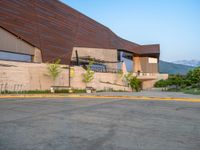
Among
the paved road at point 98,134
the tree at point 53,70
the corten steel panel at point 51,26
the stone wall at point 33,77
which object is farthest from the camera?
the corten steel panel at point 51,26

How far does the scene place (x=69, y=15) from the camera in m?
40.5

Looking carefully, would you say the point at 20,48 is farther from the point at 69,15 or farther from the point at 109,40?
the point at 109,40

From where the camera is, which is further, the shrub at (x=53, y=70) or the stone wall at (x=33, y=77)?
the shrub at (x=53, y=70)

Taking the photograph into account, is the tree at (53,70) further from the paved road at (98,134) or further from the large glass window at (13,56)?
the paved road at (98,134)

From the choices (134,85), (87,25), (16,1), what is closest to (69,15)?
(87,25)

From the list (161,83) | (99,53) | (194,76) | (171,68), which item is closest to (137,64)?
(161,83)

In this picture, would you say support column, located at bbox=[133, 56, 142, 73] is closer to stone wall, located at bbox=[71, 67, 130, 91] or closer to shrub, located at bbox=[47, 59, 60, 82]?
stone wall, located at bbox=[71, 67, 130, 91]

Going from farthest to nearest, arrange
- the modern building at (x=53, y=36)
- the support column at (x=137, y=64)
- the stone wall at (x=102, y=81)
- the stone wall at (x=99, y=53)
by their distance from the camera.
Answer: the support column at (x=137, y=64) → the stone wall at (x=99, y=53) → the stone wall at (x=102, y=81) → the modern building at (x=53, y=36)

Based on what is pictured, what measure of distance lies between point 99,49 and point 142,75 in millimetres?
15787

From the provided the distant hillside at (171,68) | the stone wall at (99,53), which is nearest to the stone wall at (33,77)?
the stone wall at (99,53)

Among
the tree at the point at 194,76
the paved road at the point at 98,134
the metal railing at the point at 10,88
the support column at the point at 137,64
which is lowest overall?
the paved road at the point at 98,134

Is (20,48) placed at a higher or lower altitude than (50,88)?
higher

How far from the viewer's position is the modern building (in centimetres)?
2766

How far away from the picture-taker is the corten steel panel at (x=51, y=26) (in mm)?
28597
